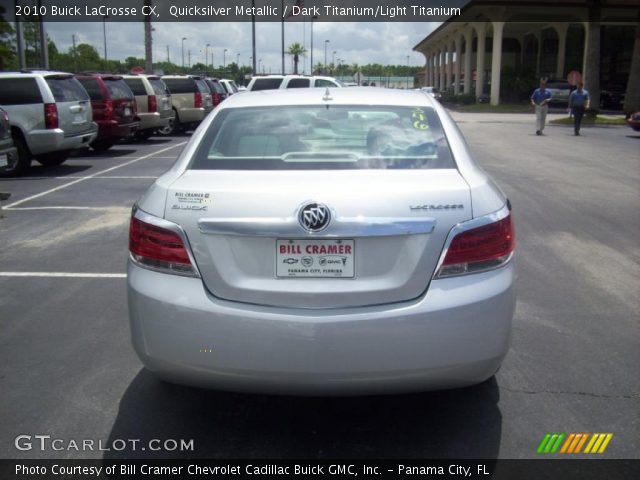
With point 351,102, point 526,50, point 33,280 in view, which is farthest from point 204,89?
point 526,50

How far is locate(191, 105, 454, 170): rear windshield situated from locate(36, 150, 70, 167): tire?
1183 centimetres

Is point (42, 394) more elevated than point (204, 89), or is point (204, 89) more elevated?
point (204, 89)

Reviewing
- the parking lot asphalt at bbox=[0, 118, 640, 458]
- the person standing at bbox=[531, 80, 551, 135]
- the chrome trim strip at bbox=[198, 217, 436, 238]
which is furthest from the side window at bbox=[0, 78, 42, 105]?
the person standing at bbox=[531, 80, 551, 135]

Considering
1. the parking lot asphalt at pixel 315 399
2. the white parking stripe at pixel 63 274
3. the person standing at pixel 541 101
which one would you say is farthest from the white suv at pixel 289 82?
the white parking stripe at pixel 63 274

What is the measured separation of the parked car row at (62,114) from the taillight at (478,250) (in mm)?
9236

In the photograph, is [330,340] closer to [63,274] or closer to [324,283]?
[324,283]

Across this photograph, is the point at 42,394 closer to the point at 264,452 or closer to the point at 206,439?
the point at 206,439

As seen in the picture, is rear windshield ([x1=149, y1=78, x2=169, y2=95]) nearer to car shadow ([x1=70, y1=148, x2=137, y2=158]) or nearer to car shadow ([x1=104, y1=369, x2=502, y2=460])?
car shadow ([x1=70, y1=148, x2=137, y2=158])

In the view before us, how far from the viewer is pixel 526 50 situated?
6294cm

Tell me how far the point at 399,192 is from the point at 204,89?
2380 cm

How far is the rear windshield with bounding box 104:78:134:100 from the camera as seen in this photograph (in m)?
17.7

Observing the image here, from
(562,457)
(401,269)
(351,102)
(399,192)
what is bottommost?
(562,457)

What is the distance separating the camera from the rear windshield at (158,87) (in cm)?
2203

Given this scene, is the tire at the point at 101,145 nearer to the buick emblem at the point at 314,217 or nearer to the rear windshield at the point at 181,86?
the rear windshield at the point at 181,86
